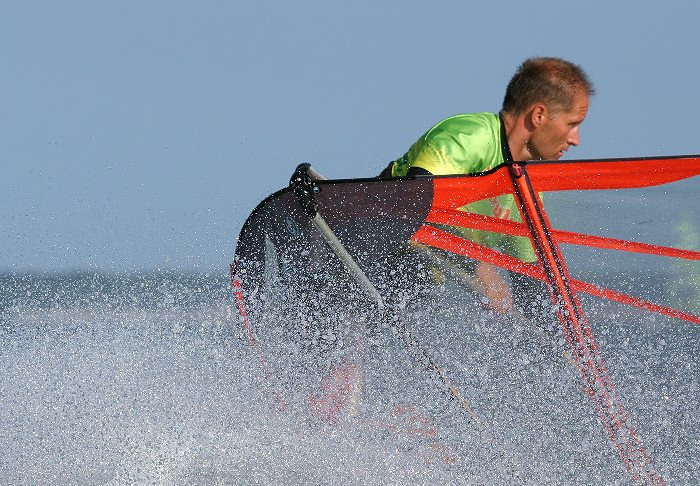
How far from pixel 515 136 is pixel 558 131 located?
156mm

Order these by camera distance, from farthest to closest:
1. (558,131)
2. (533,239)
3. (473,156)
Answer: (558,131) < (473,156) < (533,239)

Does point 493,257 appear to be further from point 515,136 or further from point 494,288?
point 515,136

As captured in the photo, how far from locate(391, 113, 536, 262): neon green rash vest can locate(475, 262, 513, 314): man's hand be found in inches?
4.0

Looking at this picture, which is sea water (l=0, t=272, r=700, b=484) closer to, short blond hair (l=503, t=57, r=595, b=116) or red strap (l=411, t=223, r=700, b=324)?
red strap (l=411, t=223, r=700, b=324)

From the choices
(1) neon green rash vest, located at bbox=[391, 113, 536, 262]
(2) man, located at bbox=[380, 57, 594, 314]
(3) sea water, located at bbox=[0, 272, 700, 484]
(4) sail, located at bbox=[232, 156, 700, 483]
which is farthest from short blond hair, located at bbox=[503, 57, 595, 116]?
(3) sea water, located at bbox=[0, 272, 700, 484]

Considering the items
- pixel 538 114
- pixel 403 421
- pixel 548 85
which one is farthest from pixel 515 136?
pixel 403 421

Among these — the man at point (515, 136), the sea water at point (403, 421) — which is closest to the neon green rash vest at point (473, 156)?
the man at point (515, 136)

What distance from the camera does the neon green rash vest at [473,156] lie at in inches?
135

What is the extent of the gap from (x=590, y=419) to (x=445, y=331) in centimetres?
63

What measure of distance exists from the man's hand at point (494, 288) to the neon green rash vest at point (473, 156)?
0.33 ft

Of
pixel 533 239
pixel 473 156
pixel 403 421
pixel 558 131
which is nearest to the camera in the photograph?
pixel 533 239

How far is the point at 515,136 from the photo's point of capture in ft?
11.9

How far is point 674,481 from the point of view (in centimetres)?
349

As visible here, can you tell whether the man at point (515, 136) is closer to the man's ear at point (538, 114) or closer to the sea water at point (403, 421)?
the man's ear at point (538, 114)
